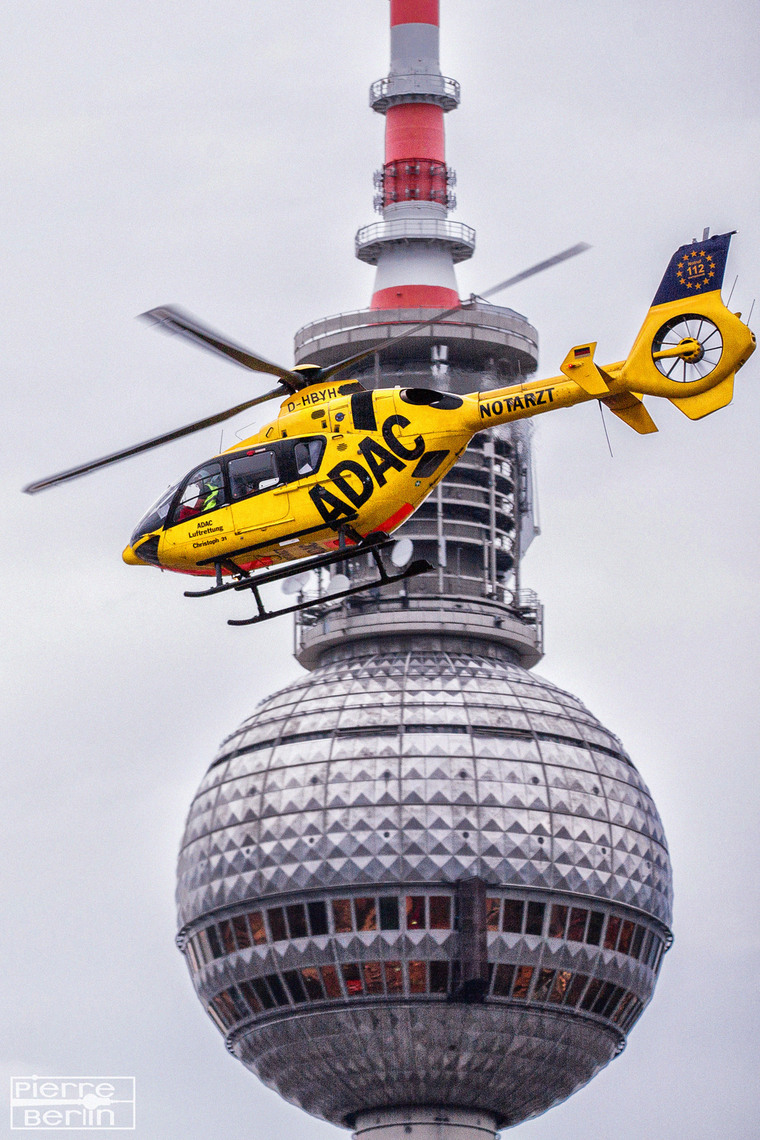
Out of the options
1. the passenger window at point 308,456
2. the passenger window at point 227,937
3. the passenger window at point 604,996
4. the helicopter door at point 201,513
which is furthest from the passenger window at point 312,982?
the passenger window at point 308,456

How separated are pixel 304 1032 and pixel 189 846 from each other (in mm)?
12111

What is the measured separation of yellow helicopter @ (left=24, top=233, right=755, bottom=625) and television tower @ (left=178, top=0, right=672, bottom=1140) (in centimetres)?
6292

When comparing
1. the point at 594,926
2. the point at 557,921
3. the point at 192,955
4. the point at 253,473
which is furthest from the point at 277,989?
the point at 253,473

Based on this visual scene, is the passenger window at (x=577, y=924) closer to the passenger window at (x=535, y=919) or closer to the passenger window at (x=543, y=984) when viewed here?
the passenger window at (x=535, y=919)

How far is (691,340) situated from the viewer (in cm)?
8238

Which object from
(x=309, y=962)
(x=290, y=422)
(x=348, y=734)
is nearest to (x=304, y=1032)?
(x=309, y=962)

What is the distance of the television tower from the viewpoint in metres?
149

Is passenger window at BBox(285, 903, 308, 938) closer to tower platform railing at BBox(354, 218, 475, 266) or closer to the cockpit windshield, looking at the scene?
tower platform railing at BBox(354, 218, 475, 266)

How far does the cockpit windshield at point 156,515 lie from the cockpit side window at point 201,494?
1.73ft

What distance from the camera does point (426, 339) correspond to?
511ft

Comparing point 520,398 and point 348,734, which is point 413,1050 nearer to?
point 348,734

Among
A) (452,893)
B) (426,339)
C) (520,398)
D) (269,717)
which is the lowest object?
(520,398)

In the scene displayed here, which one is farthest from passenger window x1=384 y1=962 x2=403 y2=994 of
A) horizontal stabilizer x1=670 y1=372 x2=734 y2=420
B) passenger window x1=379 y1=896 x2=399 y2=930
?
horizontal stabilizer x1=670 y1=372 x2=734 y2=420

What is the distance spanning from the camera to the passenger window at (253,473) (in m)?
85.4
